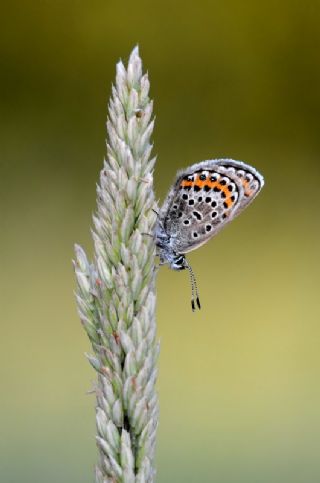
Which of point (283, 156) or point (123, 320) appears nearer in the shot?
point (123, 320)

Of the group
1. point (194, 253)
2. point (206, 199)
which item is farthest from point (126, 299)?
point (194, 253)

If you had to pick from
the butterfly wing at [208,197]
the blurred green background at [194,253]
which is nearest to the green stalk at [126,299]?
the butterfly wing at [208,197]

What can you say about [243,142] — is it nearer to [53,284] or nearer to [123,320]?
[53,284]

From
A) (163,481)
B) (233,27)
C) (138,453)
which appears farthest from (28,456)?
(138,453)

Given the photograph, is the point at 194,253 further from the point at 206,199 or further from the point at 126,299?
the point at 126,299

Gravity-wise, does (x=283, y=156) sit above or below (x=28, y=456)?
above

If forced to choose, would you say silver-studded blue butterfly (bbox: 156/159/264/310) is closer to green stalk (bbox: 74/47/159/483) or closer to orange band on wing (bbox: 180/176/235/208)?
orange band on wing (bbox: 180/176/235/208)

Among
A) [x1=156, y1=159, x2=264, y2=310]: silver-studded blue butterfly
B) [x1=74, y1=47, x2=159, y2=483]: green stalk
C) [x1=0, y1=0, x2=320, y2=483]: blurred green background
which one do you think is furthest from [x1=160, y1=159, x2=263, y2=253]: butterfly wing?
[x1=0, y1=0, x2=320, y2=483]: blurred green background
